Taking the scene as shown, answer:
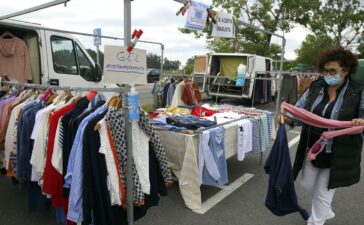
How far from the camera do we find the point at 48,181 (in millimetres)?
2439

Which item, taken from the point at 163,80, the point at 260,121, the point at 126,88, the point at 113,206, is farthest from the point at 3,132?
the point at 163,80

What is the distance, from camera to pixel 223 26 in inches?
181

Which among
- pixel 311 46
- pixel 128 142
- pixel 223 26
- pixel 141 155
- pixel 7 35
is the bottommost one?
pixel 141 155

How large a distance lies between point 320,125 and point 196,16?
2.08 metres

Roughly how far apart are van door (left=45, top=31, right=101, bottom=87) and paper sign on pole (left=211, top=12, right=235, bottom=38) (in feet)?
9.37

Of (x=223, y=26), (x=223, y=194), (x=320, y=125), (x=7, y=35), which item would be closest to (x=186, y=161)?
(x=223, y=194)

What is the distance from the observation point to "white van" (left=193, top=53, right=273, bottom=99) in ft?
37.6

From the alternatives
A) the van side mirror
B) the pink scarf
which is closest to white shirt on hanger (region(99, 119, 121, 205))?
the pink scarf

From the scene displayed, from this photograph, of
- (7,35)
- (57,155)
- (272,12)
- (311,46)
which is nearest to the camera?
(57,155)

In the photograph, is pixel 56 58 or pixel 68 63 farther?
pixel 68 63

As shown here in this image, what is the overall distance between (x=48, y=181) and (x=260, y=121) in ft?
10.6

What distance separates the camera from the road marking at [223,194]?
3.69m

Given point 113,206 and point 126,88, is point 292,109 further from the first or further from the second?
point 113,206

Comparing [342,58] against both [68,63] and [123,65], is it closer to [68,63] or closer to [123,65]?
[123,65]
